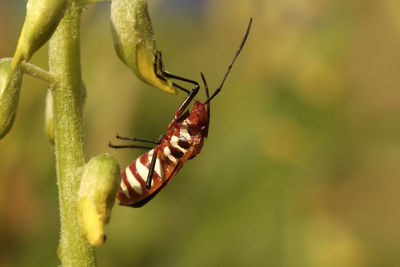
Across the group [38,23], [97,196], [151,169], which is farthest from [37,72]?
[151,169]

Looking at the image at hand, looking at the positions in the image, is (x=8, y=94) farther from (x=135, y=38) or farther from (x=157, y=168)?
(x=157, y=168)

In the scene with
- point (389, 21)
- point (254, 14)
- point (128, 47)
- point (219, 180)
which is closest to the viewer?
point (128, 47)

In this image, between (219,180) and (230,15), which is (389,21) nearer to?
(230,15)

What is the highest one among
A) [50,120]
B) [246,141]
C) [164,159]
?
[50,120]

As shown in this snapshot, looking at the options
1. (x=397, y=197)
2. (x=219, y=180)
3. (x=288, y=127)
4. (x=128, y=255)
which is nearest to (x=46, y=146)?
(x=128, y=255)

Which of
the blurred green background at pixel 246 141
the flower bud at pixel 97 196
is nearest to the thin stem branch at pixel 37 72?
the flower bud at pixel 97 196

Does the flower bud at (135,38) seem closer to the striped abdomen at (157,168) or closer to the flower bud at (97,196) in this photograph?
the flower bud at (97,196)
